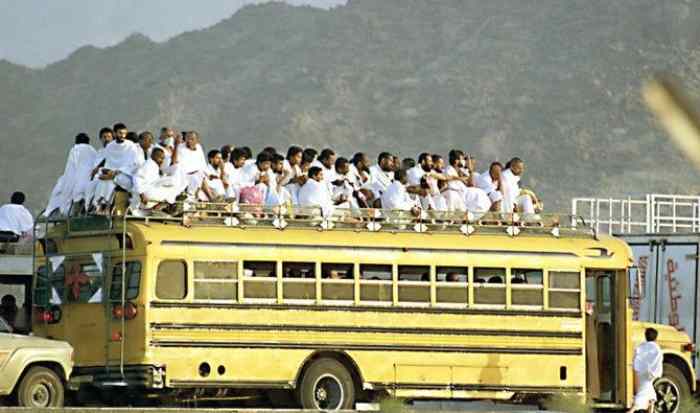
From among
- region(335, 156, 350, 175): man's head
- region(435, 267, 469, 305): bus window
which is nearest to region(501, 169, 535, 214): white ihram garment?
region(435, 267, 469, 305): bus window

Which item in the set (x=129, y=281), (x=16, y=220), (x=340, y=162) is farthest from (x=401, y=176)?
(x=16, y=220)

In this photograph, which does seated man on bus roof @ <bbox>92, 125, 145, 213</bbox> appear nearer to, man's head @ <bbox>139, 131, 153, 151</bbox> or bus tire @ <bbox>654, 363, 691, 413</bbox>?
man's head @ <bbox>139, 131, 153, 151</bbox>

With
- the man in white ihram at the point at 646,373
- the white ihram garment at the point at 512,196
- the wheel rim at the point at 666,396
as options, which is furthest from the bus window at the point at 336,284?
the wheel rim at the point at 666,396

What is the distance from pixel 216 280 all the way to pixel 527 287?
331cm

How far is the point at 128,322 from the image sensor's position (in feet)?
64.8

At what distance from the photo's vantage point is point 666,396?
2361 cm

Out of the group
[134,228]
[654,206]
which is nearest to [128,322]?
[134,228]

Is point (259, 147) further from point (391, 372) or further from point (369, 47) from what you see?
point (391, 372)

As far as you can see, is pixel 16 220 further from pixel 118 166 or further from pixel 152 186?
pixel 152 186

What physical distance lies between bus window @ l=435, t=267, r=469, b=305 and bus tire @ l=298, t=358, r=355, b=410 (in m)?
1.31

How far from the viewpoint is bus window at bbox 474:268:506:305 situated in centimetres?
2131

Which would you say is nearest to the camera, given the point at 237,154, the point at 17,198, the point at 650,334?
the point at 237,154

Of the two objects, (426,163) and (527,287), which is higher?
(426,163)

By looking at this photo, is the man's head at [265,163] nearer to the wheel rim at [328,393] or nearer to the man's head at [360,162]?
the man's head at [360,162]
